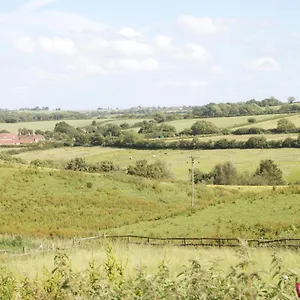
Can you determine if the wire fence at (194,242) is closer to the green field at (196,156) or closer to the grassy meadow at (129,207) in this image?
the grassy meadow at (129,207)

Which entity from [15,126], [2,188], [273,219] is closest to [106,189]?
[2,188]

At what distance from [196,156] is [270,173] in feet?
61.3

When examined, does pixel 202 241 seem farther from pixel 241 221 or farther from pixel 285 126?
pixel 285 126

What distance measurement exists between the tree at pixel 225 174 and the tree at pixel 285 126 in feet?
108

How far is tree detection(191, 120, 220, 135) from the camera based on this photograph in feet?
384

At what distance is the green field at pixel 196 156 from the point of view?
79.6 m

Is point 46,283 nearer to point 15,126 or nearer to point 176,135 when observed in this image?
point 176,135

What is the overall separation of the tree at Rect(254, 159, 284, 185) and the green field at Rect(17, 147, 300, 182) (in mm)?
2691

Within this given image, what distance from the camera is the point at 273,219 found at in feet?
109

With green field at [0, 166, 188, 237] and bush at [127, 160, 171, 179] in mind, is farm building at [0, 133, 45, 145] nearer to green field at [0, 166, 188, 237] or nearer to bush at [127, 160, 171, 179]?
bush at [127, 160, 171, 179]

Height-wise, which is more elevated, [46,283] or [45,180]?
[46,283]

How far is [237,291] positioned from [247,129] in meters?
105

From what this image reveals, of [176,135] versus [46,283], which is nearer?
[46,283]

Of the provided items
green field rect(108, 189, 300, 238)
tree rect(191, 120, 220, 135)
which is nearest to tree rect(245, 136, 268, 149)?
tree rect(191, 120, 220, 135)
